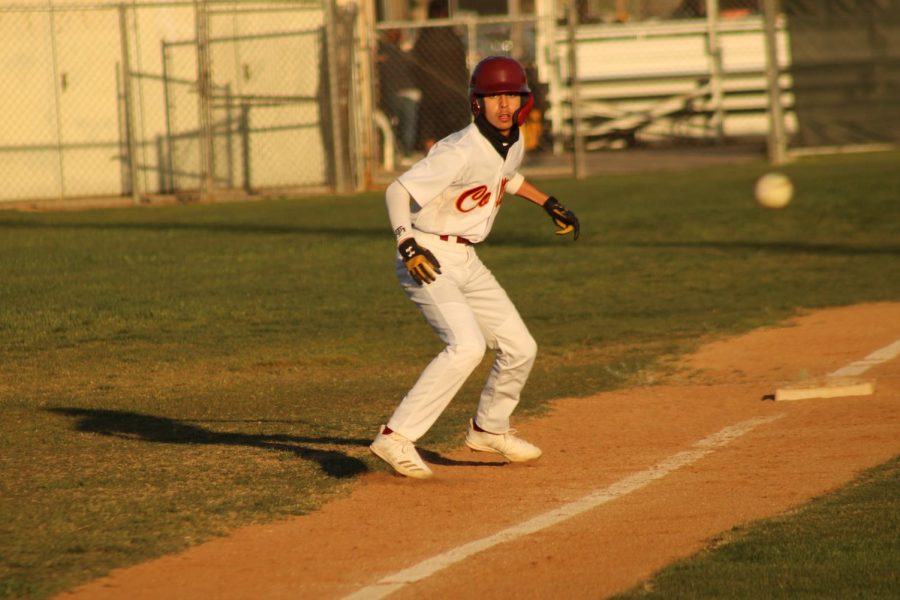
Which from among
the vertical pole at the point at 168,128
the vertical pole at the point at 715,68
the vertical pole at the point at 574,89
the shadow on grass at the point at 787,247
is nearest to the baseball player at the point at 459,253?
the shadow on grass at the point at 787,247

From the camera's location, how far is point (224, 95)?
75.4 ft

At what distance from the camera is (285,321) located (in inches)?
497

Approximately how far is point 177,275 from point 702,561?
10.6 meters

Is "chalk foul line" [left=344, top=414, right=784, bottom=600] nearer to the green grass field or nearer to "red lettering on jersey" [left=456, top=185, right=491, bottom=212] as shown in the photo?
the green grass field

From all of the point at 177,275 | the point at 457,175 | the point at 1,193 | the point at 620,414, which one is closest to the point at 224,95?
the point at 1,193

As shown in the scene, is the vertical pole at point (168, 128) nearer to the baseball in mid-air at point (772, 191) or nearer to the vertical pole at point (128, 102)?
the vertical pole at point (128, 102)

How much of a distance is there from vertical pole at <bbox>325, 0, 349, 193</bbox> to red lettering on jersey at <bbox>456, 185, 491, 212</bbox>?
609 inches

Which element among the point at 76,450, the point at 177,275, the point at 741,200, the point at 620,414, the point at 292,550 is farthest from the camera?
the point at 741,200

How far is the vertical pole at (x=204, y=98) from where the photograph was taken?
70.7 feet

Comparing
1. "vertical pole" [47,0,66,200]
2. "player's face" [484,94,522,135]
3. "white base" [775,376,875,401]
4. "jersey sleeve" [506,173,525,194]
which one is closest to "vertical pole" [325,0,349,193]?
"vertical pole" [47,0,66,200]

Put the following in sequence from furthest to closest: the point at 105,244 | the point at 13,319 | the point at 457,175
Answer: the point at 105,244
the point at 13,319
the point at 457,175

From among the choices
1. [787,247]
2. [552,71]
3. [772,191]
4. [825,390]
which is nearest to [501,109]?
[825,390]

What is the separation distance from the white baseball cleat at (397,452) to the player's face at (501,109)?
1.51 meters

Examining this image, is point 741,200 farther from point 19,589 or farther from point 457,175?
point 19,589
